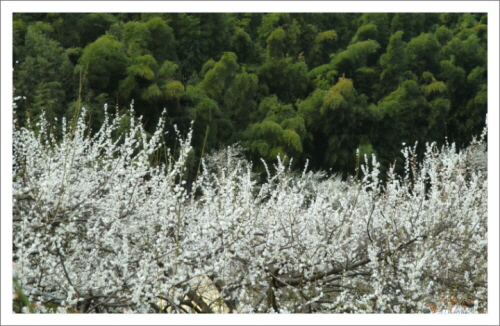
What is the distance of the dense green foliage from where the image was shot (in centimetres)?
870

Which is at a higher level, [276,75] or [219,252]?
[276,75]

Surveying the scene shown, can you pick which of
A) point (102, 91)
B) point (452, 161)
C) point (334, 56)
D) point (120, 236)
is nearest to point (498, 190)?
point (452, 161)

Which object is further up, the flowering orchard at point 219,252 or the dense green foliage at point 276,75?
the dense green foliage at point 276,75

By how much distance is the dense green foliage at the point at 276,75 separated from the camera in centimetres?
870

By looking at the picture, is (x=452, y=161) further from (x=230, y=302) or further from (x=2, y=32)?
(x=2, y=32)

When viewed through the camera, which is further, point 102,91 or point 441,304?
point 102,91

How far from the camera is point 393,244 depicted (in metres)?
2.52

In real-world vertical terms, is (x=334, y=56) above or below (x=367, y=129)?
above

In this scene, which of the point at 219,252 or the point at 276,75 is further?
the point at 276,75

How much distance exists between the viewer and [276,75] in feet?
37.6

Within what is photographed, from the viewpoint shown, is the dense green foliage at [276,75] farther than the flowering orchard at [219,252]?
Yes

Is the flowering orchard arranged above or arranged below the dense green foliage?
below

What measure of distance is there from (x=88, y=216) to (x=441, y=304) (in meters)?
1.57

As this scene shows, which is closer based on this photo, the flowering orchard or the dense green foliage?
the flowering orchard
